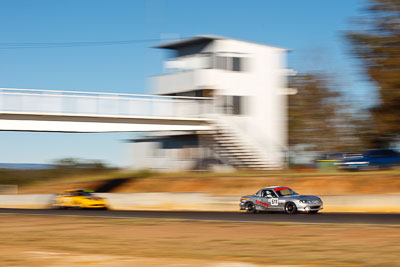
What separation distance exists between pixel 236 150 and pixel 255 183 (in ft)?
26.9

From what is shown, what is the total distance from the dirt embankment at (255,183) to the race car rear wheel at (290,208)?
7.47 metres

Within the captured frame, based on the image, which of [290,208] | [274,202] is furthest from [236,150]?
[290,208]

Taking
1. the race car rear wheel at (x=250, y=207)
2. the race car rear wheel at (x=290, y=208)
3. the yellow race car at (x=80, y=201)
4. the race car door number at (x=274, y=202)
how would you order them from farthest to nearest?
the yellow race car at (x=80, y=201), the race car rear wheel at (x=250, y=207), the race car door number at (x=274, y=202), the race car rear wheel at (x=290, y=208)

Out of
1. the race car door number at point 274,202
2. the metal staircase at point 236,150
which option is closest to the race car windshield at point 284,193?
the race car door number at point 274,202

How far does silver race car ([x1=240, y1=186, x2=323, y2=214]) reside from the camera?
27.3 meters

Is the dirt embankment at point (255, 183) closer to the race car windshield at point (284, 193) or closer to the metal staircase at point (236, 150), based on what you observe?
the metal staircase at point (236, 150)

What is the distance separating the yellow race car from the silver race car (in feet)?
29.4

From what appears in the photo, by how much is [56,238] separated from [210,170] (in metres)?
30.1

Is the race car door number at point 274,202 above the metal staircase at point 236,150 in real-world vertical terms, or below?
below

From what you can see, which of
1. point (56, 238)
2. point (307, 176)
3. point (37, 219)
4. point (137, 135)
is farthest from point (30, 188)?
point (56, 238)

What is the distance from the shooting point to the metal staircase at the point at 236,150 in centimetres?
4681

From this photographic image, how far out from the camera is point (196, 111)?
4603 centimetres

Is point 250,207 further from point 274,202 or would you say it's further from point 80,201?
point 80,201

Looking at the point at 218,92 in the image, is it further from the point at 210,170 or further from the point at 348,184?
the point at 348,184
